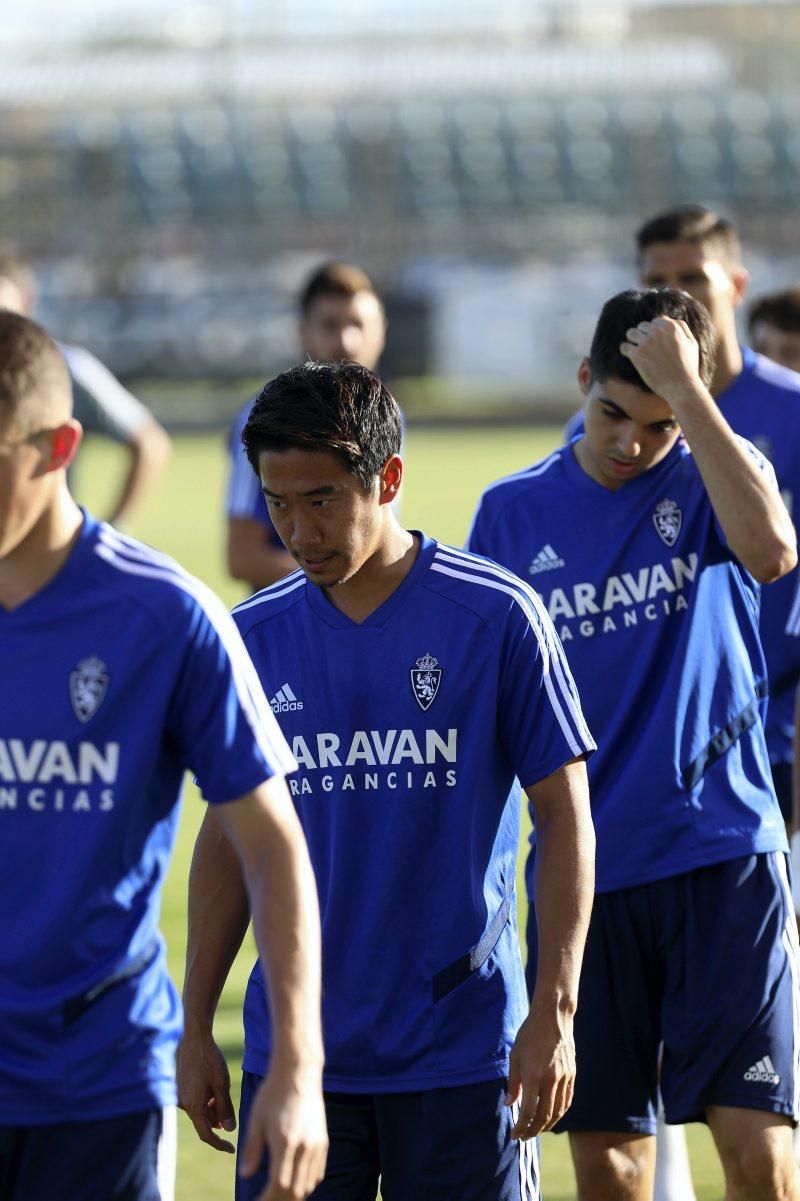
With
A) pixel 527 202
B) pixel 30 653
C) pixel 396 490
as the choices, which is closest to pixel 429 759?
pixel 396 490

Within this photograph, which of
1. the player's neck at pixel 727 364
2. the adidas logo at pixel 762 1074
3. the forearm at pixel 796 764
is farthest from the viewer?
the player's neck at pixel 727 364

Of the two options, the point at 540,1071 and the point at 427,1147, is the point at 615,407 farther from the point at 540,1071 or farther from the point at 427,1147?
the point at 427,1147

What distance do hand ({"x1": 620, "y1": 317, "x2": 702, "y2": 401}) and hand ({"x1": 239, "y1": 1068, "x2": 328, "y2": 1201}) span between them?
1878 mm

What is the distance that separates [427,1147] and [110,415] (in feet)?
17.0

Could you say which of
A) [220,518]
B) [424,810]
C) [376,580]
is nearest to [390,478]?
[376,580]

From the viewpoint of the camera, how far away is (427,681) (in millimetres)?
3547

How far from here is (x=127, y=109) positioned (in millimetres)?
56219

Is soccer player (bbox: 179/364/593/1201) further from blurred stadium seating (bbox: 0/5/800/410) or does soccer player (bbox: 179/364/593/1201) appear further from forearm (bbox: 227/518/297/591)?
blurred stadium seating (bbox: 0/5/800/410)

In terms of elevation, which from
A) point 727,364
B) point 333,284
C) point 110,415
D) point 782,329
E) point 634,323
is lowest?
point 634,323

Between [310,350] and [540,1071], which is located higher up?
[310,350]

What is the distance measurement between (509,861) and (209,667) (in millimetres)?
919

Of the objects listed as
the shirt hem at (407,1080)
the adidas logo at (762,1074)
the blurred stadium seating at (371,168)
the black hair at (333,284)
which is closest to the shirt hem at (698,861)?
the adidas logo at (762,1074)

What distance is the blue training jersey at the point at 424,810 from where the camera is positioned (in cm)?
352

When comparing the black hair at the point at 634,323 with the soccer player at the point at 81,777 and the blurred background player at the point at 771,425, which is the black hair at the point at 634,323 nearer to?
the blurred background player at the point at 771,425
